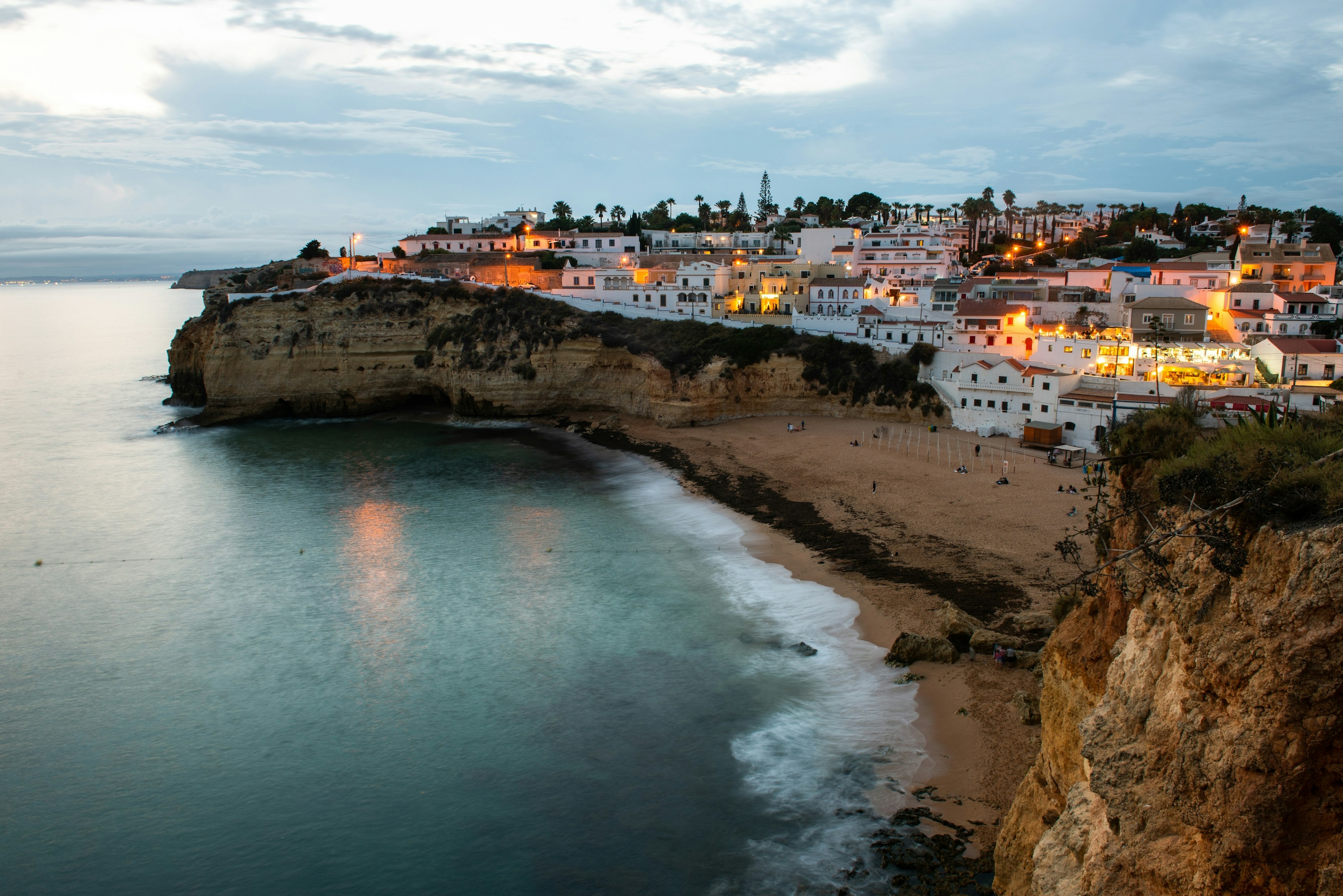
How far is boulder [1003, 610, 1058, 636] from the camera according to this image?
64.7ft

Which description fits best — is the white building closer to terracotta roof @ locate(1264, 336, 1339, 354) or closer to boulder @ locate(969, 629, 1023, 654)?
terracotta roof @ locate(1264, 336, 1339, 354)

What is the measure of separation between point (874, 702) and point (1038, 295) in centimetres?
4607

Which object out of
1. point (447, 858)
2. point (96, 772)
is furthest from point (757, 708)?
point (96, 772)

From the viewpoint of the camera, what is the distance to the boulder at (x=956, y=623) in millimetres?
19734

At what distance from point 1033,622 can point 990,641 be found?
1.84 metres

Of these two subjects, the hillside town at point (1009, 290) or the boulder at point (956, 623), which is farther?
the hillside town at point (1009, 290)

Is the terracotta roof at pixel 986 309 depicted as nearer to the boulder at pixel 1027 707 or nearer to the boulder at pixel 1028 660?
the boulder at pixel 1028 660

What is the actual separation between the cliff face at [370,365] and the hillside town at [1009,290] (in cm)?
693

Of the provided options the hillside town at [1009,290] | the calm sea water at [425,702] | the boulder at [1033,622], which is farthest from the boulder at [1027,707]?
the hillside town at [1009,290]

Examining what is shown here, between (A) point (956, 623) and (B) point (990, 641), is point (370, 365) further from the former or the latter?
(B) point (990, 641)

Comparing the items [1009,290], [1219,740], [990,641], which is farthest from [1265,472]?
[1009,290]

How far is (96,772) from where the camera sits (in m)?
17.1

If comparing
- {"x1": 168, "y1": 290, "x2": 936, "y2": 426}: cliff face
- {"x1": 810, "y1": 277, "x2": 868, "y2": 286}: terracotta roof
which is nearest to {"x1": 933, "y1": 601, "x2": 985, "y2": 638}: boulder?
{"x1": 168, "y1": 290, "x2": 936, "y2": 426}: cliff face

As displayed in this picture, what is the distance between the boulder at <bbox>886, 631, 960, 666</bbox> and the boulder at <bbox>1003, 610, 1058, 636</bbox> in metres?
2.02
